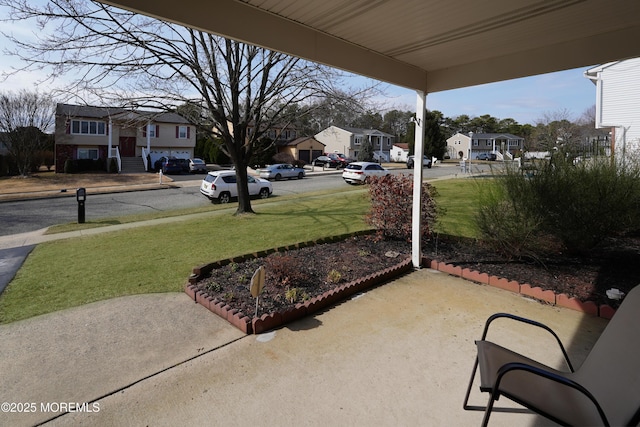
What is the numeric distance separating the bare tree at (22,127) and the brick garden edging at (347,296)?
95.4 ft

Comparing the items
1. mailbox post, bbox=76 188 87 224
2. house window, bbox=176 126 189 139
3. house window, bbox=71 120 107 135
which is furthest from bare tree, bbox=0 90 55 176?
mailbox post, bbox=76 188 87 224

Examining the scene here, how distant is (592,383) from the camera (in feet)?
7.16

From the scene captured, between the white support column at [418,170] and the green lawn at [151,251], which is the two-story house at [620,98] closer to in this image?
the green lawn at [151,251]

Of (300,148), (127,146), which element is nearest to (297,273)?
(127,146)

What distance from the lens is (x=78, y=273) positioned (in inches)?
234

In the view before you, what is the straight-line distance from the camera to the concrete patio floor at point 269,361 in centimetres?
251

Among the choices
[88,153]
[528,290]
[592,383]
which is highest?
[88,153]

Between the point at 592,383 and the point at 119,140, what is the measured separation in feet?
127

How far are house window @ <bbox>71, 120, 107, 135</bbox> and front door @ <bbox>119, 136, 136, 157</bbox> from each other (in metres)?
1.78

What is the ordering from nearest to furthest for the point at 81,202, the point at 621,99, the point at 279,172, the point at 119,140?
the point at 81,202 < the point at 621,99 < the point at 279,172 < the point at 119,140

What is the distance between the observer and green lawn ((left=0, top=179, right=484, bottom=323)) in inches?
196

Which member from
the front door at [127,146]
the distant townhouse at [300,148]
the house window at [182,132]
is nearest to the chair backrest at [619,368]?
the front door at [127,146]

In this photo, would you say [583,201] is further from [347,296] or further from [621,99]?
[621,99]

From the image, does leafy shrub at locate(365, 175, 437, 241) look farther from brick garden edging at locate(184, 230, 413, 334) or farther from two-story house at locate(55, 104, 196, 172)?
two-story house at locate(55, 104, 196, 172)
